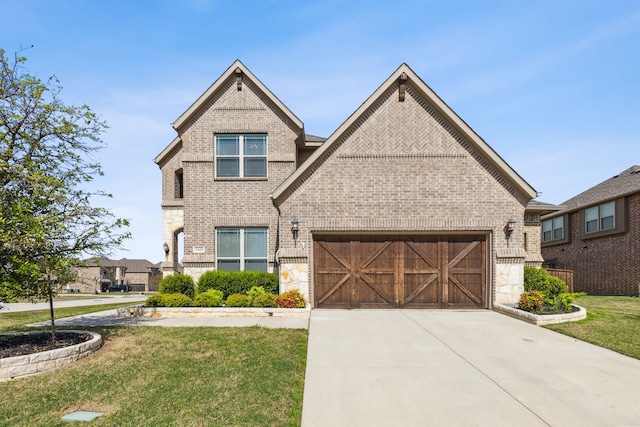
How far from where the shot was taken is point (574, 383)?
6.39 meters

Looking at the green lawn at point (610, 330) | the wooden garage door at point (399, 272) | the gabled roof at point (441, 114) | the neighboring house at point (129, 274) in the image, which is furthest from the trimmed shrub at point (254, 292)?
the neighboring house at point (129, 274)

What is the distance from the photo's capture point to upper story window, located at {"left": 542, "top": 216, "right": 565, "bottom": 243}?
2745cm

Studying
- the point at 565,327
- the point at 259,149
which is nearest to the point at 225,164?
the point at 259,149

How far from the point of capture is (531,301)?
12180 millimetres

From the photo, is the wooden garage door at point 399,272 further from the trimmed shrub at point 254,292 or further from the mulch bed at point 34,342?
the mulch bed at point 34,342

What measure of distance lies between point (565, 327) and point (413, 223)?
516 cm

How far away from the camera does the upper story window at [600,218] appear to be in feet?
75.2

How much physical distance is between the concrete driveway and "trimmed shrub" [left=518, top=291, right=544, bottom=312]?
1.87m

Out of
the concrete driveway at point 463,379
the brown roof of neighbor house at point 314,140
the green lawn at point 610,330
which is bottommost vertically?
the green lawn at point 610,330

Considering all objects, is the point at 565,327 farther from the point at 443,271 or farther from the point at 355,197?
the point at 355,197

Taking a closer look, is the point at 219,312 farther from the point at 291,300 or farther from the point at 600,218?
the point at 600,218

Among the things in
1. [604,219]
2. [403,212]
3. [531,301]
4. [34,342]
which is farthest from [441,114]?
[604,219]

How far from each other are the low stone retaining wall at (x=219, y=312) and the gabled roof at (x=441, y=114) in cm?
373

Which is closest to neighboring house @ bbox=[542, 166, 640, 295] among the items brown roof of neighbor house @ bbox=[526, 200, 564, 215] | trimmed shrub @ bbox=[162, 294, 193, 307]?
brown roof of neighbor house @ bbox=[526, 200, 564, 215]
